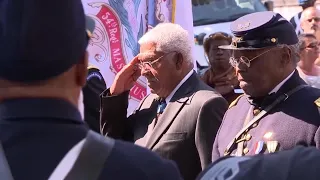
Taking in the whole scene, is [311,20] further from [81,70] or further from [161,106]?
[81,70]

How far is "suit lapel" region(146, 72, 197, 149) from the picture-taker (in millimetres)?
3576

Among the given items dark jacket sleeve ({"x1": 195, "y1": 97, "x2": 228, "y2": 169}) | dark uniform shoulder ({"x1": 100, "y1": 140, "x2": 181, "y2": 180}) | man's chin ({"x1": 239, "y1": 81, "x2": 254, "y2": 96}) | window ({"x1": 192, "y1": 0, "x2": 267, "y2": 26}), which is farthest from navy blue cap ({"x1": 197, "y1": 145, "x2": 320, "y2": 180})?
window ({"x1": 192, "y1": 0, "x2": 267, "y2": 26})

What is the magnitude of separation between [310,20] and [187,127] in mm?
3386

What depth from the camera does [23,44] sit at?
5.01 feet

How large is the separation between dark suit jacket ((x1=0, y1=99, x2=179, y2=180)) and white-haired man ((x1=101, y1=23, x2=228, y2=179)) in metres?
1.86

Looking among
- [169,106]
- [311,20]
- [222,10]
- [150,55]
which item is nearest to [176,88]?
[169,106]

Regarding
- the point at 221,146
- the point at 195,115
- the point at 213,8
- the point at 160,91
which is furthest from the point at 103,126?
the point at 213,8

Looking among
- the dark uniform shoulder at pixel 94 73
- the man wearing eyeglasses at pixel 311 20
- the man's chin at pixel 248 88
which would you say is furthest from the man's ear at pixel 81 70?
the man wearing eyeglasses at pixel 311 20

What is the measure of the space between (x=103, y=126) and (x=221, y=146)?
0.94 metres

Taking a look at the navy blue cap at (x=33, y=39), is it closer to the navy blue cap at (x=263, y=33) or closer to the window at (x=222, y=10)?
the navy blue cap at (x=263, y=33)

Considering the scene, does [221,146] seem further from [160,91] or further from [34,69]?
[34,69]

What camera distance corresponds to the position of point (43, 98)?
1.55 meters

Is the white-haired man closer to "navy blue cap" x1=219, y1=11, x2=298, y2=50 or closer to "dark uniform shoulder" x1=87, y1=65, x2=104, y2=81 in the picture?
"dark uniform shoulder" x1=87, y1=65, x2=104, y2=81

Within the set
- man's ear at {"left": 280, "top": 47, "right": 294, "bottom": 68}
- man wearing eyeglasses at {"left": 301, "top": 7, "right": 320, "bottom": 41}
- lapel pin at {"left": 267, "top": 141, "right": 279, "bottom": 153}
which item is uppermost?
man's ear at {"left": 280, "top": 47, "right": 294, "bottom": 68}
